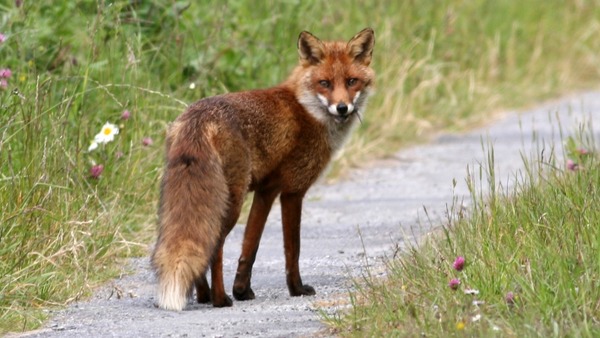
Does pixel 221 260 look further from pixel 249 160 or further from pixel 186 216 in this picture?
pixel 249 160

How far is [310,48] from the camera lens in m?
6.97

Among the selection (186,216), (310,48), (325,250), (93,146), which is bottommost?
(325,250)

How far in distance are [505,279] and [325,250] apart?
2526 millimetres

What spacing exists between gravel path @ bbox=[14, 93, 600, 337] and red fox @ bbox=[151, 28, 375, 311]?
0.21 metres

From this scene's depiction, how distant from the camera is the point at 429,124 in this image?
1208 cm

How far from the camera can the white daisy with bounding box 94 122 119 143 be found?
7.41m

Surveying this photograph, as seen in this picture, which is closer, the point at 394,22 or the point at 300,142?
the point at 300,142

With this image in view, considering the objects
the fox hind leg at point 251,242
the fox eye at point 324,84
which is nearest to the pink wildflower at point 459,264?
the fox hind leg at point 251,242

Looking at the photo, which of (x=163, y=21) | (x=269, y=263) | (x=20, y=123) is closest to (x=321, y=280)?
(x=269, y=263)

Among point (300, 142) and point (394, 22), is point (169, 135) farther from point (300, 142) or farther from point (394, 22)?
point (394, 22)

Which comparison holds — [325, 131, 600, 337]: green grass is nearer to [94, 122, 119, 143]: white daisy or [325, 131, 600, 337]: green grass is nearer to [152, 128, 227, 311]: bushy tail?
[152, 128, 227, 311]: bushy tail

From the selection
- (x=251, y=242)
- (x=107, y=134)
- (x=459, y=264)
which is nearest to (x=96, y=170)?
(x=107, y=134)

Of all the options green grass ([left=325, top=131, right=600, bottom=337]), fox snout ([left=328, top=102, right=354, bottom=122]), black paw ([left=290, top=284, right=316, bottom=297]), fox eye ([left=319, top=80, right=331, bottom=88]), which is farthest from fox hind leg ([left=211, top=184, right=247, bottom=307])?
fox eye ([left=319, top=80, right=331, bottom=88])

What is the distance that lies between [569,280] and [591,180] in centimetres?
137
